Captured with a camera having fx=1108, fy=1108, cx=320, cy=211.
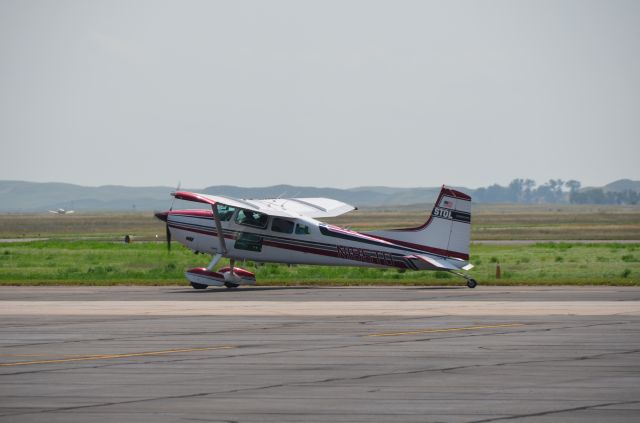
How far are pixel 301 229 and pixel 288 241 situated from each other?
0.58 metres

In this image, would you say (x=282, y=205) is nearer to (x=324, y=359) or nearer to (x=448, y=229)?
(x=448, y=229)

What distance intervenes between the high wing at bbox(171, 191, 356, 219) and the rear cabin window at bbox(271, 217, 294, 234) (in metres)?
0.24

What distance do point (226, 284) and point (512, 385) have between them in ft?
69.8

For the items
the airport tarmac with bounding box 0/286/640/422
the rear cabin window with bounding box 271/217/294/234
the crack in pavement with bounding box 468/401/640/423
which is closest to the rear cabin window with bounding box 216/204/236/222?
the rear cabin window with bounding box 271/217/294/234

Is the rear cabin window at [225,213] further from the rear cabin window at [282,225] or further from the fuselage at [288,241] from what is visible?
the rear cabin window at [282,225]

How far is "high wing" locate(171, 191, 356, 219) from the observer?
3556cm

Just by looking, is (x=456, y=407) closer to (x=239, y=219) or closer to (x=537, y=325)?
(x=537, y=325)

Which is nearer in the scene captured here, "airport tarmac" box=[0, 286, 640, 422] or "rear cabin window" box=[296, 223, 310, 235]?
"airport tarmac" box=[0, 286, 640, 422]

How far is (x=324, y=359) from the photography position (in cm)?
1794

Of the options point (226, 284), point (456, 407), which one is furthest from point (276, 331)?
point (226, 284)

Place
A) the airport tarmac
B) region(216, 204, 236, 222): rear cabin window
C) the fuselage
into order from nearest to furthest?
the airport tarmac, the fuselage, region(216, 204, 236, 222): rear cabin window

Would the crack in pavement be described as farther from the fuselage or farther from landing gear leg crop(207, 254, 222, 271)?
landing gear leg crop(207, 254, 222, 271)

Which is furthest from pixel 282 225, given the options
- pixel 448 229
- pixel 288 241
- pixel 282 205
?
pixel 448 229

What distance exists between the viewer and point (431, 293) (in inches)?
1270
